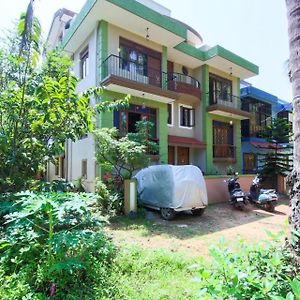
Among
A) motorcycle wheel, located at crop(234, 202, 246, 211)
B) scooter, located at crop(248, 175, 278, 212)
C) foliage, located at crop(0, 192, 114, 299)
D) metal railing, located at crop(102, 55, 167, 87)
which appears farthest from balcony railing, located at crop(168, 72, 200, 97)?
foliage, located at crop(0, 192, 114, 299)

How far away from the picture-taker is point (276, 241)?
2.07 m

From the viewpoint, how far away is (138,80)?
1391 cm

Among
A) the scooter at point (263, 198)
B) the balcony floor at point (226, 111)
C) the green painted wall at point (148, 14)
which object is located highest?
the green painted wall at point (148, 14)

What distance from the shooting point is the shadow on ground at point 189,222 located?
7744 millimetres

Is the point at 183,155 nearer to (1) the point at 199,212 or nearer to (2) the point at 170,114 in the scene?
(2) the point at 170,114

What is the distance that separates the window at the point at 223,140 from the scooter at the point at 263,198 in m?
6.70

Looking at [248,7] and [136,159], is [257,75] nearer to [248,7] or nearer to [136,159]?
[136,159]

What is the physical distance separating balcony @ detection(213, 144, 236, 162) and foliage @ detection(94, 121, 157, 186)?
9.53 m

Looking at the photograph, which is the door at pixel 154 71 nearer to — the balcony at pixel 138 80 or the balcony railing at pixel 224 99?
the balcony at pixel 138 80

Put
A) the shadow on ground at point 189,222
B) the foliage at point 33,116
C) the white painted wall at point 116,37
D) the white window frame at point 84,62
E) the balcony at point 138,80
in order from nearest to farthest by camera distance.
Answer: the foliage at point 33,116, the shadow on ground at point 189,222, the balcony at point 138,80, the white painted wall at point 116,37, the white window frame at point 84,62

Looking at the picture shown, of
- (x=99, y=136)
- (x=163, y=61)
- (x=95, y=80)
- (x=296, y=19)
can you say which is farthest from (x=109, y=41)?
(x=296, y=19)

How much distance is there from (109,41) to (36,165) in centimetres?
930

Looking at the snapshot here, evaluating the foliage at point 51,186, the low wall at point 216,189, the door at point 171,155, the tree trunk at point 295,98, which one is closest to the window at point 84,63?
the door at point 171,155

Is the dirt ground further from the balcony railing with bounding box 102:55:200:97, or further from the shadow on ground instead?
the balcony railing with bounding box 102:55:200:97
